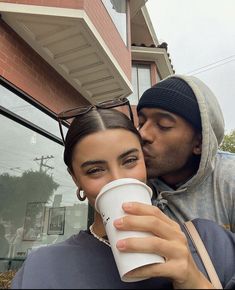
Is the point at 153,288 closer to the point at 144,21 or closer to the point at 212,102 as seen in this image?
the point at 212,102

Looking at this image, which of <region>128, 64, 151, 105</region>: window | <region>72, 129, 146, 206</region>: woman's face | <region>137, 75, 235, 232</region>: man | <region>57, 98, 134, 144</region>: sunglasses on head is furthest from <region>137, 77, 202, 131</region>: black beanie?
<region>128, 64, 151, 105</region>: window

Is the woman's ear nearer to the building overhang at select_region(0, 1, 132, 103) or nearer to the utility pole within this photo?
the building overhang at select_region(0, 1, 132, 103)

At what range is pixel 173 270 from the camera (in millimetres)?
656

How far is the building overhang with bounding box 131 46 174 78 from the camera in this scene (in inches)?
392

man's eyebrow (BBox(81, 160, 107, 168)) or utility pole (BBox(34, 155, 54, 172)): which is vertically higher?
utility pole (BBox(34, 155, 54, 172))

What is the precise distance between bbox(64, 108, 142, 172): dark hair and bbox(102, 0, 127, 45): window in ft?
16.1

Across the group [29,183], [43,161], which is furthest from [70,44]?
[29,183]

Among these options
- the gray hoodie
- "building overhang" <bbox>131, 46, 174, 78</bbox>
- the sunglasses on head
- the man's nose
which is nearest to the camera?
the man's nose

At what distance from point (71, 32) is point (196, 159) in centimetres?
329

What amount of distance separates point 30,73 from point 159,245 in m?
3.97

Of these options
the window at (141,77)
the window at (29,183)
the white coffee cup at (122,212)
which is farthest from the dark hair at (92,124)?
the window at (141,77)

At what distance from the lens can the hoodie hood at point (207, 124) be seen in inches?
53.1

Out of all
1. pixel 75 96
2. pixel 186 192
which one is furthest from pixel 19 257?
pixel 186 192

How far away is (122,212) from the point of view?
0.70 metres
